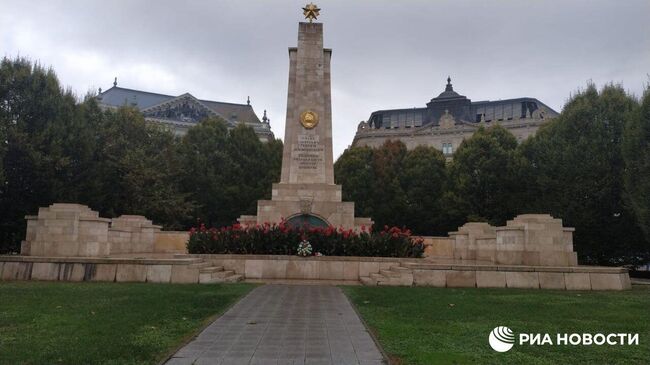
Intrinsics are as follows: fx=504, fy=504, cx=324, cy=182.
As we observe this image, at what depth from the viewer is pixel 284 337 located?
25.7 feet

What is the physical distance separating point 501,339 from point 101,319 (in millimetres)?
6681

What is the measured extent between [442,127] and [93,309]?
3216 inches

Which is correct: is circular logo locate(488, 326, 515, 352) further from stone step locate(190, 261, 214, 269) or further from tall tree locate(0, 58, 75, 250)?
Result: tall tree locate(0, 58, 75, 250)

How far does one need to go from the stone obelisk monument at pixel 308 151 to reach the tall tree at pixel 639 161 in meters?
14.0

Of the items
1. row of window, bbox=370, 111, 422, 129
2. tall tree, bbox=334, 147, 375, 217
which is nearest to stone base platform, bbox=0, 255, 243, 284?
tall tree, bbox=334, 147, 375, 217

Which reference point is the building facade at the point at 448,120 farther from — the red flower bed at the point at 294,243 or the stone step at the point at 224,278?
the stone step at the point at 224,278

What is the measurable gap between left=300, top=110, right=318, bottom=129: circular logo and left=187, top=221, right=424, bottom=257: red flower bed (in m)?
8.45

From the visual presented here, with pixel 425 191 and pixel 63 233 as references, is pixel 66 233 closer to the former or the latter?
pixel 63 233

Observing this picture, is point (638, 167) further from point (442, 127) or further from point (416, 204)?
point (442, 127)

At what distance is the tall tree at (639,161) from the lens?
25656 mm

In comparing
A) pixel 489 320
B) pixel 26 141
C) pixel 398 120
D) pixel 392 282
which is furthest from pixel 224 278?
pixel 398 120

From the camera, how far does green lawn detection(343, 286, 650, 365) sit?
266 inches

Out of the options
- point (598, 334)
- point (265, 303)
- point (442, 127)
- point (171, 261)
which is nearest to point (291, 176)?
point (171, 261)

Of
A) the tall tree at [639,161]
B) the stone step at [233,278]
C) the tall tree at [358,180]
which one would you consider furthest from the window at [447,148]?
the stone step at [233,278]
